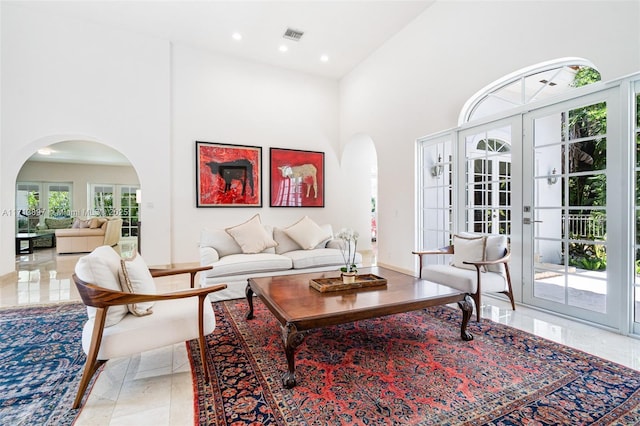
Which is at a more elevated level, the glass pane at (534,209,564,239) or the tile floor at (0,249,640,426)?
the glass pane at (534,209,564,239)

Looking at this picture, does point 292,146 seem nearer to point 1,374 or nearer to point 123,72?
point 123,72

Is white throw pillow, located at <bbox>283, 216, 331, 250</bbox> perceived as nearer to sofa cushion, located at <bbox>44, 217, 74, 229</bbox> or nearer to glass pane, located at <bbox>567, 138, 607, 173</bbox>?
glass pane, located at <bbox>567, 138, 607, 173</bbox>

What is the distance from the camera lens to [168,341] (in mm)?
1945

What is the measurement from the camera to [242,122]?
621 cm

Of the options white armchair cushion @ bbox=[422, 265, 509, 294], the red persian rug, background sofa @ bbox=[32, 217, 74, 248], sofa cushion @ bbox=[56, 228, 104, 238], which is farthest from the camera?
background sofa @ bbox=[32, 217, 74, 248]

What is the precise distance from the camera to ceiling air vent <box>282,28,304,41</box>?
5211mm

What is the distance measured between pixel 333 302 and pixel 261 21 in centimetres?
486

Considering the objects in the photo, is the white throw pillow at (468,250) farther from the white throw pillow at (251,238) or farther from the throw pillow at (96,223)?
the throw pillow at (96,223)

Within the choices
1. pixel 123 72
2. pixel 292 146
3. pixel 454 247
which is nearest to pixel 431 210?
pixel 454 247

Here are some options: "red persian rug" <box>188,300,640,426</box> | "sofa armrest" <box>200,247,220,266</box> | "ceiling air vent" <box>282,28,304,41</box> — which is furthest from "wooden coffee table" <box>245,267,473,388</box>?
"ceiling air vent" <box>282,28,304,41</box>

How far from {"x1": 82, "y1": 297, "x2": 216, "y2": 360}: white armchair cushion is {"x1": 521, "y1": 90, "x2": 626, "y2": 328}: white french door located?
3449 mm

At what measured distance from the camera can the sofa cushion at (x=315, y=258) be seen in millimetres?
4133

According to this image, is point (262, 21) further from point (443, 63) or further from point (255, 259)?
point (255, 259)

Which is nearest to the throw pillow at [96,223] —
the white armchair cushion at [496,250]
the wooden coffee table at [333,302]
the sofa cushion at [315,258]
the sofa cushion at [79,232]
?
the sofa cushion at [79,232]
